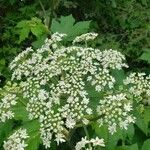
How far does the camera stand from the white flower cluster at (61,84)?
127 inches

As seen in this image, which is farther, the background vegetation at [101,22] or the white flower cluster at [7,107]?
the background vegetation at [101,22]

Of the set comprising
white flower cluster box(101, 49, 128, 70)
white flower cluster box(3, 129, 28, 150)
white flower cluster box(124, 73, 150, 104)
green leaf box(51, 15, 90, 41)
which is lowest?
white flower cluster box(3, 129, 28, 150)

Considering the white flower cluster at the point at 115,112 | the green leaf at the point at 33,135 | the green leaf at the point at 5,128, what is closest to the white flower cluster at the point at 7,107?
the green leaf at the point at 33,135

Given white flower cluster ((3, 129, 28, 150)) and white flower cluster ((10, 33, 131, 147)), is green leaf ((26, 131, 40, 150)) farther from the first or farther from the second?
white flower cluster ((3, 129, 28, 150))

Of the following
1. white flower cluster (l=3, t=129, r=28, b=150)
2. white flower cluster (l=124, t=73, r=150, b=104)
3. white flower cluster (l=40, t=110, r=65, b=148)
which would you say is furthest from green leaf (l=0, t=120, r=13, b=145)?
white flower cluster (l=124, t=73, r=150, b=104)

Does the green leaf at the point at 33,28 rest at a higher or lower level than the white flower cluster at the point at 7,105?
higher

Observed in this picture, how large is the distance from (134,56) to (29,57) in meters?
2.01

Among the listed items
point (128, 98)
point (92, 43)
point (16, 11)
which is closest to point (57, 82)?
point (128, 98)

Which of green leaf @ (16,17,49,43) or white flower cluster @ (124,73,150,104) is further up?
green leaf @ (16,17,49,43)

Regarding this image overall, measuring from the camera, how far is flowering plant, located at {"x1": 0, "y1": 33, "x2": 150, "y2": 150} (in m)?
3.22

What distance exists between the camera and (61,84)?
342 cm

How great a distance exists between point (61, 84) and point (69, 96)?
113 mm

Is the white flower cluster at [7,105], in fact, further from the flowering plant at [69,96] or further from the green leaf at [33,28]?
the green leaf at [33,28]

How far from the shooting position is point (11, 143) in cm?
327
